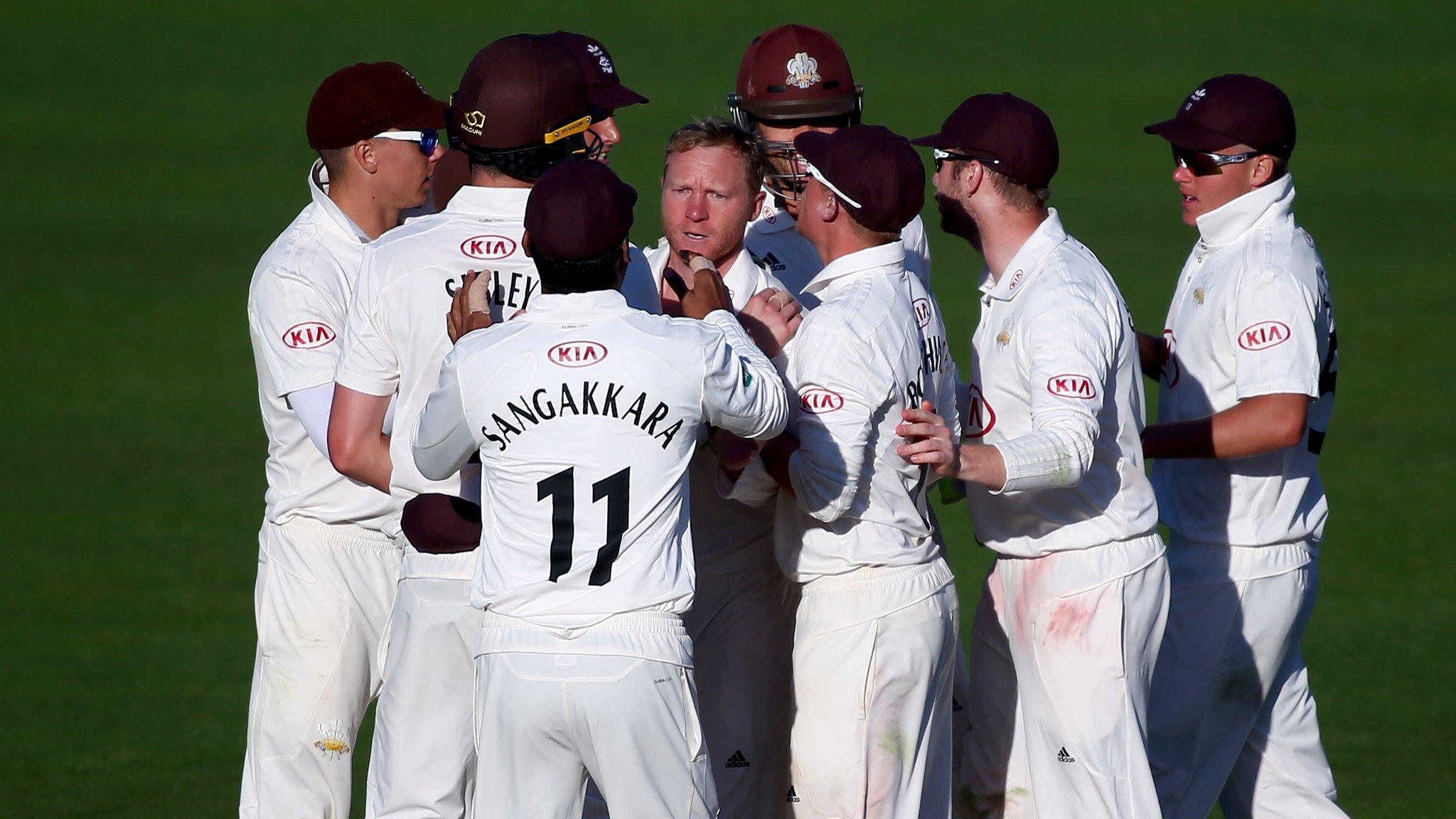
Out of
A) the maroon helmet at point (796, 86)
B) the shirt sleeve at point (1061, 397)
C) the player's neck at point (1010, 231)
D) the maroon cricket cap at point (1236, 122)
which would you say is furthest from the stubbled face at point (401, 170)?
the maroon cricket cap at point (1236, 122)

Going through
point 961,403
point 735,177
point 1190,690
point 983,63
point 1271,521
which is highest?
point 983,63

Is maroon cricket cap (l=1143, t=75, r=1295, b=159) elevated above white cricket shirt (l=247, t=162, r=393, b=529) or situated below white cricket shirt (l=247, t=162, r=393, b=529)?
above

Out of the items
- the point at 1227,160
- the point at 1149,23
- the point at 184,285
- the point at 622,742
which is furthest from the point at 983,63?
the point at 622,742

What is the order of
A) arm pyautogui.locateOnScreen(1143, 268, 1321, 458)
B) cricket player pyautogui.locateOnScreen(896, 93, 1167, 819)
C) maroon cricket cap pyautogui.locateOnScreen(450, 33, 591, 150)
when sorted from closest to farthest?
1. maroon cricket cap pyautogui.locateOnScreen(450, 33, 591, 150)
2. cricket player pyautogui.locateOnScreen(896, 93, 1167, 819)
3. arm pyautogui.locateOnScreen(1143, 268, 1321, 458)

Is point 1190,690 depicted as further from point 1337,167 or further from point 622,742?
point 1337,167

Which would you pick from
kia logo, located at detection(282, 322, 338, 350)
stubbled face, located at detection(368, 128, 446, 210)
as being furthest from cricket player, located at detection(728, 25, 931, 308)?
kia logo, located at detection(282, 322, 338, 350)

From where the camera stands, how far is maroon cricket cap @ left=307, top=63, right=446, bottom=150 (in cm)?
597

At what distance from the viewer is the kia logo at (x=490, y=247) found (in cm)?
502

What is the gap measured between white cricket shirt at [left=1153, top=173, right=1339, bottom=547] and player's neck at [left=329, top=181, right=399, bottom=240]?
3.08m

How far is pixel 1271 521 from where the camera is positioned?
6199 millimetres

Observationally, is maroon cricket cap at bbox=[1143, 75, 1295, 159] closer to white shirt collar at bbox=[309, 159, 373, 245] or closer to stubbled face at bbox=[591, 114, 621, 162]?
stubbled face at bbox=[591, 114, 621, 162]

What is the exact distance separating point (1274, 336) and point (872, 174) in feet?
5.91

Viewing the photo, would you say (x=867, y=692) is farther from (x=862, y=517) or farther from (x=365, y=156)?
(x=365, y=156)

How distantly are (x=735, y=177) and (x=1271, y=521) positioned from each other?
7.84 ft
